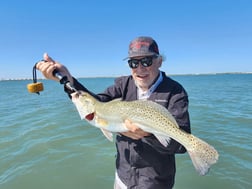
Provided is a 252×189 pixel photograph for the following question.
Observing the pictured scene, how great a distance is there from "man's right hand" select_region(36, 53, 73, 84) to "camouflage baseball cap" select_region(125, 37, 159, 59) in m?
1.12

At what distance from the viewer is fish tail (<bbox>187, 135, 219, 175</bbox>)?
3016mm

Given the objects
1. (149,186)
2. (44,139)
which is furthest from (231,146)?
(44,139)

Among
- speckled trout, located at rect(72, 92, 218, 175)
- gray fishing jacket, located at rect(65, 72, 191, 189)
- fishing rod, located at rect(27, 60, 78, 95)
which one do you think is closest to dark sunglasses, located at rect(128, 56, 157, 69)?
gray fishing jacket, located at rect(65, 72, 191, 189)

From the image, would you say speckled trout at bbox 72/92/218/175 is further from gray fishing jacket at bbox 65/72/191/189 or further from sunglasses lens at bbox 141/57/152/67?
sunglasses lens at bbox 141/57/152/67

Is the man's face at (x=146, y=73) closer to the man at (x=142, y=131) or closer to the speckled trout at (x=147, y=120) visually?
the man at (x=142, y=131)

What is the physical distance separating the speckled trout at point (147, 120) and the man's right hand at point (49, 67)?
413 millimetres

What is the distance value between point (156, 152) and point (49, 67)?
6.78ft

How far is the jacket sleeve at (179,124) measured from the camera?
324 cm

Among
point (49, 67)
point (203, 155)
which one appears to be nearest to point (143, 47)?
point (49, 67)

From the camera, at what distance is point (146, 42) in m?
3.66

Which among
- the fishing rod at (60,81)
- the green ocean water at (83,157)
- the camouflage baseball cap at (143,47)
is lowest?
the green ocean water at (83,157)

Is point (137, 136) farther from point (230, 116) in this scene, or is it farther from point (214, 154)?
point (230, 116)

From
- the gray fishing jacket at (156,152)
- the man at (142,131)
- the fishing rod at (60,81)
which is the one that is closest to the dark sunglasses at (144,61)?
the man at (142,131)

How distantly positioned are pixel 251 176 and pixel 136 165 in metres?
5.18
